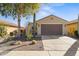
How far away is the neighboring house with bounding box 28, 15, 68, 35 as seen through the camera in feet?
45.3

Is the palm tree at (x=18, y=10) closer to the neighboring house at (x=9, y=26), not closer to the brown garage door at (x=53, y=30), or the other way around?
the neighboring house at (x=9, y=26)

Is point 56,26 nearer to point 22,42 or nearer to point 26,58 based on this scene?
point 22,42

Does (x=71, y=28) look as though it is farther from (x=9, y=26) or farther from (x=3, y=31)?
(x=3, y=31)

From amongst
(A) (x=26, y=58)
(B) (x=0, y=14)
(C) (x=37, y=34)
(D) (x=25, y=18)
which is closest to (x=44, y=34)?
(C) (x=37, y=34)

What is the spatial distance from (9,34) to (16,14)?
1.43m

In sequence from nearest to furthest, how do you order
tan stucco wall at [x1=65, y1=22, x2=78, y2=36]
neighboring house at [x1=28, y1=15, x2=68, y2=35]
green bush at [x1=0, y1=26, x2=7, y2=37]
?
green bush at [x1=0, y1=26, x2=7, y2=37]
neighboring house at [x1=28, y1=15, x2=68, y2=35]
tan stucco wall at [x1=65, y1=22, x2=78, y2=36]

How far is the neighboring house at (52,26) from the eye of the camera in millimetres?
13799

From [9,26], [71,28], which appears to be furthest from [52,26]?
[9,26]

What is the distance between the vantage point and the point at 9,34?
39.3 feet

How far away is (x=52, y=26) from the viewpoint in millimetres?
14125

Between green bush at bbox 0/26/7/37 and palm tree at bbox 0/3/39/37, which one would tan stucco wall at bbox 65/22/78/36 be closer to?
palm tree at bbox 0/3/39/37

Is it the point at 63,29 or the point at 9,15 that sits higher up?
the point at 9,15

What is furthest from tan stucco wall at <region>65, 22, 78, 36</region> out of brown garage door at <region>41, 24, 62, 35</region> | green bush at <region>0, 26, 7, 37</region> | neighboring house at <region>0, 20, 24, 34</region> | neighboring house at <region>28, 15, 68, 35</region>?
green bush at <region>0, 26, 7, 37</region>

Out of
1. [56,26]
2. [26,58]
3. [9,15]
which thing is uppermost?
[9,15]
